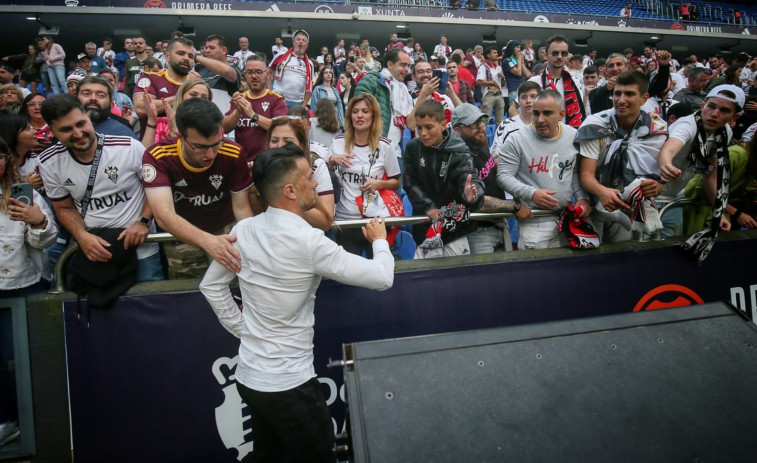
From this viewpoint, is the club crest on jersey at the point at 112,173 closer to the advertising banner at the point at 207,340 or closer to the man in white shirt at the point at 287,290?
the advertising banner at the point at 207,340

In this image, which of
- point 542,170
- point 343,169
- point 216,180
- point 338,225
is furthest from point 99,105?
point 542,170

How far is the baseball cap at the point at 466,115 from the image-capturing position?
13.8 ft

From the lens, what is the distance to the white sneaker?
276cm

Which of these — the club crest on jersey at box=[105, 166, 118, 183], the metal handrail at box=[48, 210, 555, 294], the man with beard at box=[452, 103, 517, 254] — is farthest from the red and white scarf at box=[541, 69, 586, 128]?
the club crest on jersey at box=[105, 166, 118, 183]

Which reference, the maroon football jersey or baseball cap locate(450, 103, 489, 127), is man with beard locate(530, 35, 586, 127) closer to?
baseball cap locate(450, 103, 489, 127)

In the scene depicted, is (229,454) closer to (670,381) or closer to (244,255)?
(244,255)

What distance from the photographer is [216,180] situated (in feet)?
9.30

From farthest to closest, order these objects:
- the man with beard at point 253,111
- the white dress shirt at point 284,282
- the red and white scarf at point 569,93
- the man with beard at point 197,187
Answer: the red and white scarf at point 569,93 → the man with beard at point 253,111 → the man with beard at point 197,187 → the white dress shirt at point 284,282

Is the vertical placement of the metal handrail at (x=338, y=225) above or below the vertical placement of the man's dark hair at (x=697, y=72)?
below

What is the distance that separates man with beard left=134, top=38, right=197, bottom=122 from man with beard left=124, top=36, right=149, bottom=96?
5.48m

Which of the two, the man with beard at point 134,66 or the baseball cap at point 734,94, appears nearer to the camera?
the baseball cap at point 734,94

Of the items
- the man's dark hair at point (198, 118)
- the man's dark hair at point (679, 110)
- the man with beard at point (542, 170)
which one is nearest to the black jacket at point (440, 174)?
the man with beard at point (542, 170)

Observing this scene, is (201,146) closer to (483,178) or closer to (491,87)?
(483,178)

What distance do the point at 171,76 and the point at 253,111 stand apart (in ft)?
3.11
